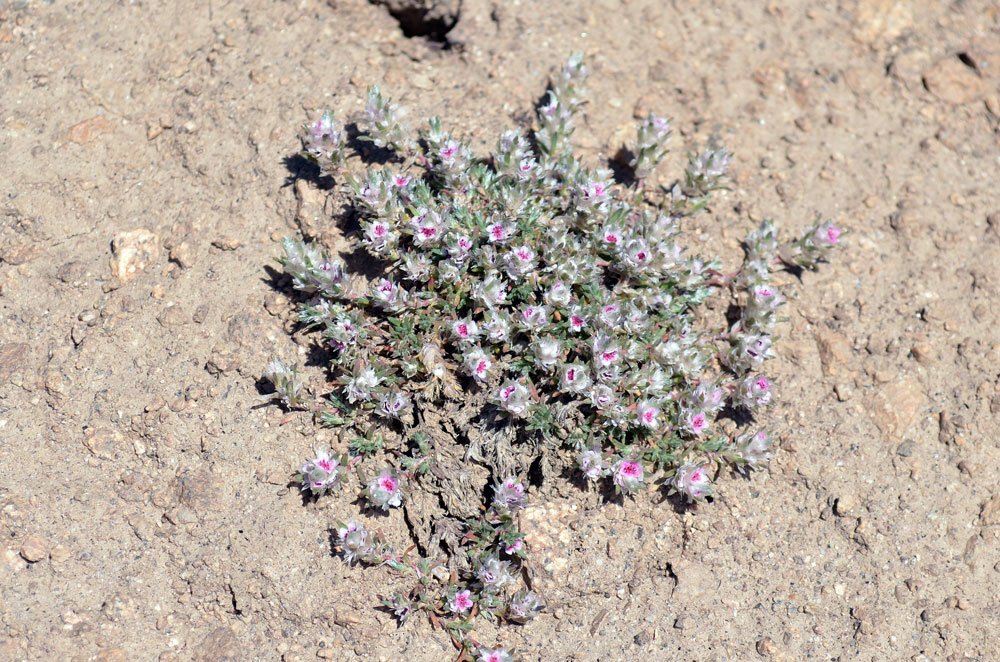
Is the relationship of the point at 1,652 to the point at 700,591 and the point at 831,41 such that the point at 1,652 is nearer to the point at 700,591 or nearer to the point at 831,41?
the point at 700,591

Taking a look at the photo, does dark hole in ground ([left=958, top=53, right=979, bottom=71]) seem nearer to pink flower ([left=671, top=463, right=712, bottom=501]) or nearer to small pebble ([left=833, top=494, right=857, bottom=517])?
small pebble ([left=833, top=494, right=857, bottom=517])

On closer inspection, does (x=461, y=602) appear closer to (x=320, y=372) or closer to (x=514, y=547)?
(x=514, y=547)

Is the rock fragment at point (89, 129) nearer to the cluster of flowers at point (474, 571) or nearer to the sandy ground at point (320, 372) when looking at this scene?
the sandy ground at point (320, 372)

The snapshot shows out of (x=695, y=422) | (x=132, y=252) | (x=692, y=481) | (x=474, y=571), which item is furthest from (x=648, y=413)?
(x=132, y=252)

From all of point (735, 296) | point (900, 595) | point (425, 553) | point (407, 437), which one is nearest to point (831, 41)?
point (735, 296)

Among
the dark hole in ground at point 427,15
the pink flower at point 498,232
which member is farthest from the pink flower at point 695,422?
the dark hole in ground at point 427,15

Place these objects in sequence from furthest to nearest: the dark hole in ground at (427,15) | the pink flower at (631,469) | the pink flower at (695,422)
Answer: the dark hole in ground at (427,15) → the pink flower at (695,422) → the pink flower at (631,469)
